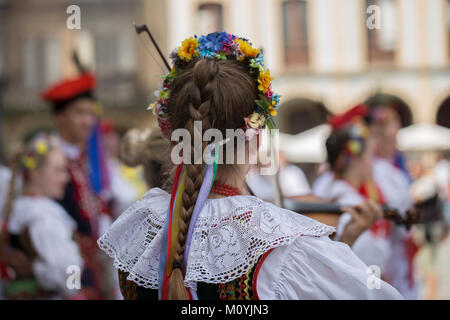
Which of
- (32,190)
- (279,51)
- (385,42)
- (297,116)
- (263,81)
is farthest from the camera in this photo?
(297,116)

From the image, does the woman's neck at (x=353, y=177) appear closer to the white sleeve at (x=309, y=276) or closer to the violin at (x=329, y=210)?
the violin at (x=329, y=210)

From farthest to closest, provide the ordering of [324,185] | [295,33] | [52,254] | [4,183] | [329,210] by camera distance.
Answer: [295,33]
[4,183]
[324,185]
[52,254]
[329,210]

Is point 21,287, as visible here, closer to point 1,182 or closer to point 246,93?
point 1,182

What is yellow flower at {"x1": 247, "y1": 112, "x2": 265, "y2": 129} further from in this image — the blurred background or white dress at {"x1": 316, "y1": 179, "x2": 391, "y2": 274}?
the blurred background

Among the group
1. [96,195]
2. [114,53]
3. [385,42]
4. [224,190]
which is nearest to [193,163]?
[224,190]

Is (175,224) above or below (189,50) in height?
below

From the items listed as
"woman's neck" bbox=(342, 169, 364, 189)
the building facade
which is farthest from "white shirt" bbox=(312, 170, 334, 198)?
the building facade

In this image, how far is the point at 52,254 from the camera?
3373 mm

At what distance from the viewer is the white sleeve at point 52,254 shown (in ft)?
10.9

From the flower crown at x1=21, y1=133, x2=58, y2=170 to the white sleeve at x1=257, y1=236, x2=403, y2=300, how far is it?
2.84 m

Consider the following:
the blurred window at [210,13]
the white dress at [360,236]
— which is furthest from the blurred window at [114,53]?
the white dress at [360,236]

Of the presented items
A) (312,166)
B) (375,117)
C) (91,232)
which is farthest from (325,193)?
(312,166)

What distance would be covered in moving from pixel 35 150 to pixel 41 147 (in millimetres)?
52

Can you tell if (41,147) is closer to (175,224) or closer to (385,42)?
(175,224)
